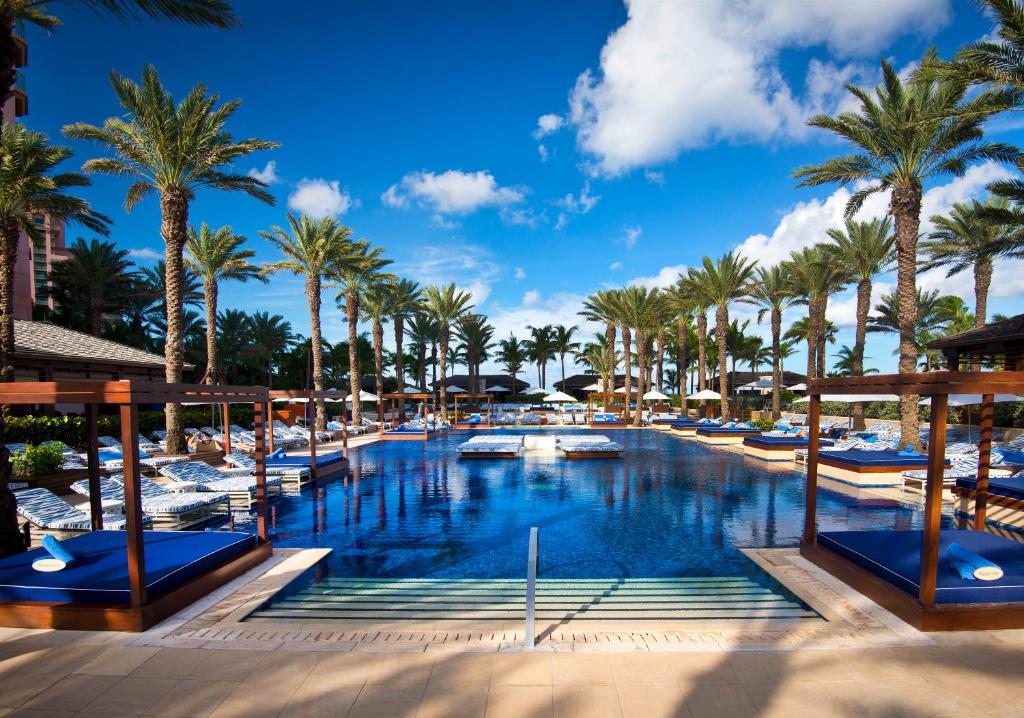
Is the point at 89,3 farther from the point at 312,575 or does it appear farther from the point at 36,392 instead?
the point at 312,575

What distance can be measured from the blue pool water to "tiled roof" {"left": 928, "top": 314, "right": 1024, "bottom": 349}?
25.2ft

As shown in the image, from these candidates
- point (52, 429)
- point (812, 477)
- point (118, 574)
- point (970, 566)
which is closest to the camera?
point (970, 566)

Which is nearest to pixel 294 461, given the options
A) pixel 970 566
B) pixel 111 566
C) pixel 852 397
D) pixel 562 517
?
pixel 562 517

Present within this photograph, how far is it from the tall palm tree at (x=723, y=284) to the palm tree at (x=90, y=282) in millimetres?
34123

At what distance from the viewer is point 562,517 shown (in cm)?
1060

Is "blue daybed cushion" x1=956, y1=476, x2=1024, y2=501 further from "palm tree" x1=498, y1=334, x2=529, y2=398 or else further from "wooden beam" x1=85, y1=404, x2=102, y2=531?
"palm tree" x1=498, y1=334, x2=529, y2=398

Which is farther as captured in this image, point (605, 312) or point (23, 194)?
point (605, 312)

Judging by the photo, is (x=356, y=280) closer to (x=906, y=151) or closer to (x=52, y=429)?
(x=52, y=429)

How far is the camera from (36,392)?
211 inches

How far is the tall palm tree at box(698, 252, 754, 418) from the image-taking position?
28234 mm

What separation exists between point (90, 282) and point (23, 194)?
50.4 feet

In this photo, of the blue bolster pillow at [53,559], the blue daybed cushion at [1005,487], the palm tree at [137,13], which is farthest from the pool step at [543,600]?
the palm tree at [137,13]

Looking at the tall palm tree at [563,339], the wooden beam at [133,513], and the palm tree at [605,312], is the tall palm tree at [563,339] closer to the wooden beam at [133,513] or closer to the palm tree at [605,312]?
the palm tree at [605,312]

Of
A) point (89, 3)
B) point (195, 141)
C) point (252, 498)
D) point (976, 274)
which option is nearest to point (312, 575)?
point (252, 498)
